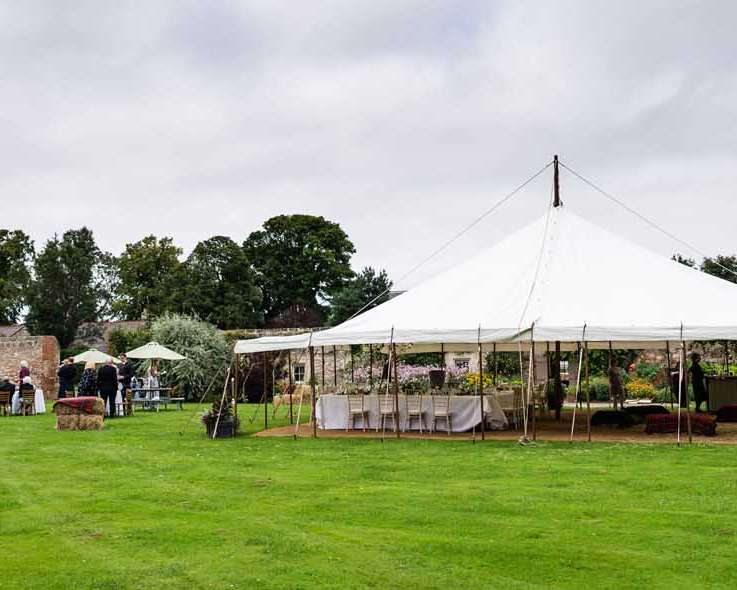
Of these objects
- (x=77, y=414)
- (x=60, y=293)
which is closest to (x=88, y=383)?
(x=77, y=414)

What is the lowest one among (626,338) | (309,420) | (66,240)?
(309,420)

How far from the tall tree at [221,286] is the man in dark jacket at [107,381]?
20.6 m

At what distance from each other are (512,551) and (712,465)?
208 inches

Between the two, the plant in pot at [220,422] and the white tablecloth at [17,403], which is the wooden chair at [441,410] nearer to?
the plant in pot at [220,422]

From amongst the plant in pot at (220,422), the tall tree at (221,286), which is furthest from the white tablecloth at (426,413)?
the tall tree at (221,286)

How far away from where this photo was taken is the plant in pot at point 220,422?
50.2 feet

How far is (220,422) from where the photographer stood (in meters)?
15.3

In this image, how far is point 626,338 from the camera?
13383 millimetres

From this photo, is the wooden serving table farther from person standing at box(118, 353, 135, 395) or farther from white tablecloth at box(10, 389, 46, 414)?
white tablecloth at box(10, 389, 46, 414)

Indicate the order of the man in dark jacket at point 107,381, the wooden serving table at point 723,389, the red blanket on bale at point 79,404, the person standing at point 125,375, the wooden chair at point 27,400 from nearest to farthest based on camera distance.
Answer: the red blanket on bale at point 79,404 < the wooden serving table at point 723,389 < the man in dark jacket at point 107,381 < the wooden chair at point 27,400 < the person standing at point 125,375

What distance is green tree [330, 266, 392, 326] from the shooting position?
33.0 m

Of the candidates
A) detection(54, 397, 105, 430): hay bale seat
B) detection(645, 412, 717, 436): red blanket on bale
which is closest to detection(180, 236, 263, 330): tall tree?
detection(54, 397, 105, 430): hay bale seat

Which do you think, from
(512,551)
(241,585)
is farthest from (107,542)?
(512,551)

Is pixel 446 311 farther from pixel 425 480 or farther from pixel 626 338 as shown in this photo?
pixel 425 480
